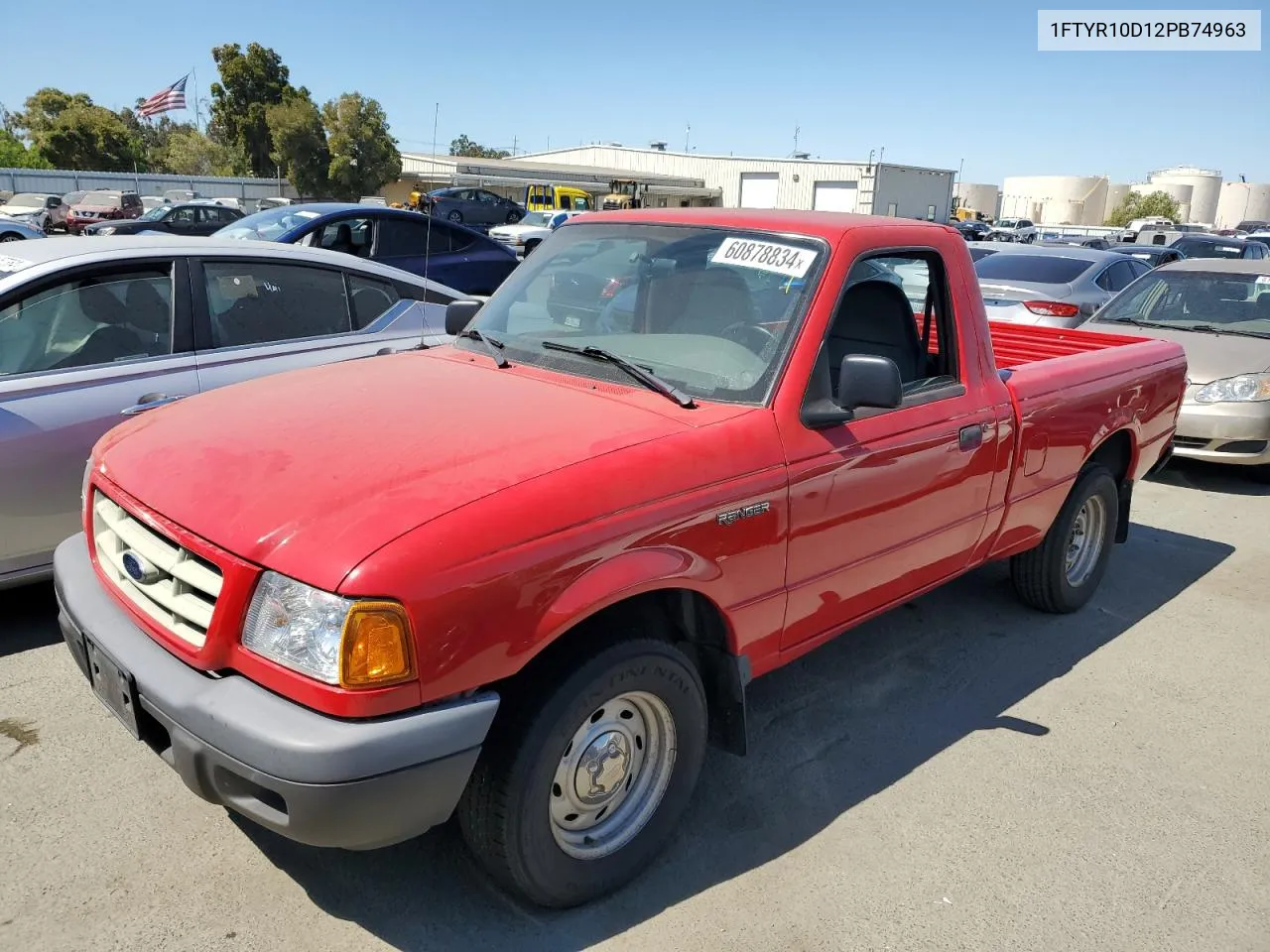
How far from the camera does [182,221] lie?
25.8m

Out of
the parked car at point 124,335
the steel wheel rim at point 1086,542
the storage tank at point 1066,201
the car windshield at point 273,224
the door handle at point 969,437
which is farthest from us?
the storage tank at point 1066,201

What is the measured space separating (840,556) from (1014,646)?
6.07 feet

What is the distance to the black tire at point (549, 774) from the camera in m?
2.34

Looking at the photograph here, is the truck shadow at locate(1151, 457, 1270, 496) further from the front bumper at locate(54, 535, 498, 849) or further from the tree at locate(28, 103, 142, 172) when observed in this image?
the tree at locate(28, 103, 142, 172)

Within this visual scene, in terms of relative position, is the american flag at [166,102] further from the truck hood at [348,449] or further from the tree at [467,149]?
the tree at [467,149]

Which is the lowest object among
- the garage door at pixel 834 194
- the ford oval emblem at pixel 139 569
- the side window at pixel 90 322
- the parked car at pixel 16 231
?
Result: the ford oval emblem at pixel 139 569

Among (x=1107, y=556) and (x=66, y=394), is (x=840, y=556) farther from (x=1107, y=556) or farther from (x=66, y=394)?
(x=66, y=394)

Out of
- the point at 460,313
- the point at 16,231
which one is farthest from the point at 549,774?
the point at 16,231

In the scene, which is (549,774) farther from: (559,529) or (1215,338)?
(1215,338)

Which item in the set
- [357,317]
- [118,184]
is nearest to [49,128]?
[118,184]

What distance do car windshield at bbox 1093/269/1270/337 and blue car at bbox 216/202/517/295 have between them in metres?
5.87

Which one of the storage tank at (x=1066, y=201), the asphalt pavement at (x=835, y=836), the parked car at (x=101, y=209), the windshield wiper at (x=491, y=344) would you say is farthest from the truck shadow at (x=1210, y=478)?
the storage tank at (x=1066, y=201)

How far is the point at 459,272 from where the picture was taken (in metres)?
9.97

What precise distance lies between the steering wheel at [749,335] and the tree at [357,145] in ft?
169
